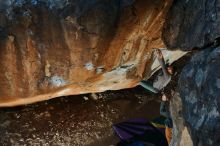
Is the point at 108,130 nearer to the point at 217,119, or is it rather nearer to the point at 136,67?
the point at 136,67

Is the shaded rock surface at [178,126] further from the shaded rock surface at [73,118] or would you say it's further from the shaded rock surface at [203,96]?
→ the shaded rock surface at [73,118]

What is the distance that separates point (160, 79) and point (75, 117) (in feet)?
5.03

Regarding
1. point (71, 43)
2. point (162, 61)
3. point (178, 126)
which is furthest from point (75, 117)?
point (178, 126)

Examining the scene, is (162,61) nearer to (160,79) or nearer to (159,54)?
(159,54)

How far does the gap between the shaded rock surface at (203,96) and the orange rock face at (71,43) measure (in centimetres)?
120

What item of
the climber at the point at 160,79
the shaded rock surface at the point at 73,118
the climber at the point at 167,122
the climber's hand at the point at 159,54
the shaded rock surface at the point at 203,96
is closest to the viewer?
the shaded rock surface at the point at 203,96

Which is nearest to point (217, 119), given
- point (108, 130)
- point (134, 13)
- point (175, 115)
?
point (175, 115)

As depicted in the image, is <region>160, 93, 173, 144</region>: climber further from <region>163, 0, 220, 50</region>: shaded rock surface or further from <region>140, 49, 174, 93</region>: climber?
<region>163, 0, 220, 50</region>: shaded rock surface

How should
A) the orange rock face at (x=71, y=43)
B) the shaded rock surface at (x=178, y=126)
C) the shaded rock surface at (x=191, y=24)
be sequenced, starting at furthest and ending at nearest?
the orange rock face at (x=71, y=43), the shaded rock surface at (x=178, y=126), the shaded rock surface at (x=191, y=24)

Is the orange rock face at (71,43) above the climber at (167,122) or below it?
above

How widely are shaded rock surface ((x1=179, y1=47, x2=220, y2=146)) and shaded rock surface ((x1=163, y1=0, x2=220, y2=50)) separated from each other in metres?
0.29

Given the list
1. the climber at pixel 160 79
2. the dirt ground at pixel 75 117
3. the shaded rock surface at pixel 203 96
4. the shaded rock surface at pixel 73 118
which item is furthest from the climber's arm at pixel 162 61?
the shaded rock surface at pixel 203 96

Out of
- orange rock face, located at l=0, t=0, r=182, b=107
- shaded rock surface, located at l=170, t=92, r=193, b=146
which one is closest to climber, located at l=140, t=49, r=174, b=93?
orange rock face, located at l=0, t=0, r=182, b=107

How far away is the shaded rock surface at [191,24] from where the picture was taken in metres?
4.29
